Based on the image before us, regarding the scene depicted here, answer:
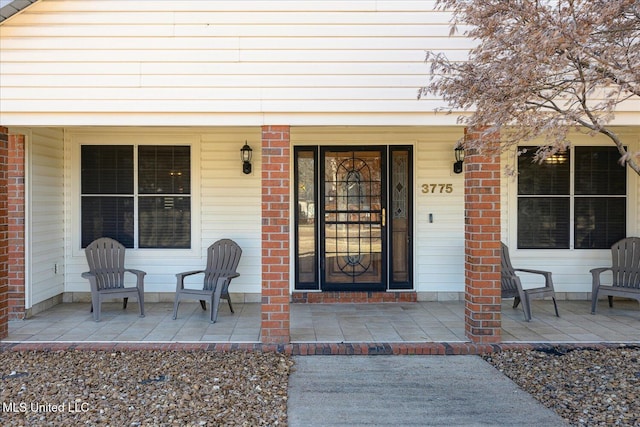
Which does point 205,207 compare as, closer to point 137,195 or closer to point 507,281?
point 137,195

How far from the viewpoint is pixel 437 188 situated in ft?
23.5

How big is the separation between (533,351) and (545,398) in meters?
1.07

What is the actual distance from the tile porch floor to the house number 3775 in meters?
1.58

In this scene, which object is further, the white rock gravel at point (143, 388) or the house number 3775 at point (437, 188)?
the house number 3775 at point (437, 188)

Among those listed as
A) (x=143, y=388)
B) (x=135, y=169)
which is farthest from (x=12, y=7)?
(x=143, y=388)

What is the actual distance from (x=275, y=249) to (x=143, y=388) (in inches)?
68.0

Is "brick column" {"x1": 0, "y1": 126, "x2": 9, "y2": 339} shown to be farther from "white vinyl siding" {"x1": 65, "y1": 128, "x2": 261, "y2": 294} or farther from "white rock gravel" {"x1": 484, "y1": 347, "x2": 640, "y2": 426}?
"white rock gravel" {"x1": 484, "y1": 347, "x2": 640, "y2": 426}

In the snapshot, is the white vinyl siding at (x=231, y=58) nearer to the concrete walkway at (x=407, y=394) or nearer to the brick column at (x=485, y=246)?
the brick column at (x=485, y=246)

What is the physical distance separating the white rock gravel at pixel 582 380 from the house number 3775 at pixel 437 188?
286 centimetres

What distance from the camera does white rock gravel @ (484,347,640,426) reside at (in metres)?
3.52

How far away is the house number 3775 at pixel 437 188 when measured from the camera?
7.16m

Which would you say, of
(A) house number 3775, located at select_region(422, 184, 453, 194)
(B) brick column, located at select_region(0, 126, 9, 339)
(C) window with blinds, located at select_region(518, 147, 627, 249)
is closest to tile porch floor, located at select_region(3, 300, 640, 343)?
(B) brick column, located at select_region(0, 126, 9, 339)

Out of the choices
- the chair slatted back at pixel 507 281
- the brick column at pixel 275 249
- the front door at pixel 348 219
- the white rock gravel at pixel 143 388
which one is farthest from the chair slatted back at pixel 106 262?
the chair slatted back at pixel 507 281

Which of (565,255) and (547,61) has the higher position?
(547,61)
